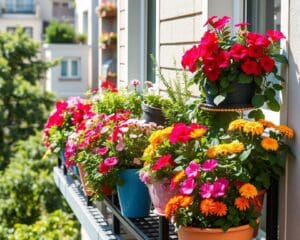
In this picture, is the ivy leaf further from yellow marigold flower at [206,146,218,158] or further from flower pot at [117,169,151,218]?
flower pot at [117,169,151,218]

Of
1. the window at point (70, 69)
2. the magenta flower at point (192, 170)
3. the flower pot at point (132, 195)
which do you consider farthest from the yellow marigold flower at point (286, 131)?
the window at point (70, 69)

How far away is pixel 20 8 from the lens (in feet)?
95.7

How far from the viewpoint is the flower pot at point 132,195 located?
10.1 ft

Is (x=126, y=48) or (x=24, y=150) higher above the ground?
(x=126, y=48)

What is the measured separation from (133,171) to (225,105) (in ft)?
2.55

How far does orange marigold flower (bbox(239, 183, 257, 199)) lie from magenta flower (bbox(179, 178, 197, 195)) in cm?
17

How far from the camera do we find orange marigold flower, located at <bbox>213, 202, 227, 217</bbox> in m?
2.14

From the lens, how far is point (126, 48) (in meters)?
5.34

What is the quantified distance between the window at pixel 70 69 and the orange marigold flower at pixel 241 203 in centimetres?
1529

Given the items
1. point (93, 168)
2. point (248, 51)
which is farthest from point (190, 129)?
point (93, 168)

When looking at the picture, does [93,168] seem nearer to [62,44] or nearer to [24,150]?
[24,150]

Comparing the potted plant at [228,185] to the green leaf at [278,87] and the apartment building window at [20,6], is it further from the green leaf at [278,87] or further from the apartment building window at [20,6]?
the apartment building window at [20,6]

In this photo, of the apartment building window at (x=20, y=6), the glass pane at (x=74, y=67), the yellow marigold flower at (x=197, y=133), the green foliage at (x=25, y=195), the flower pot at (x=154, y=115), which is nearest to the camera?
the yellow marigold flower at (x=197, y=133)

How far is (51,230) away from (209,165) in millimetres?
4445
